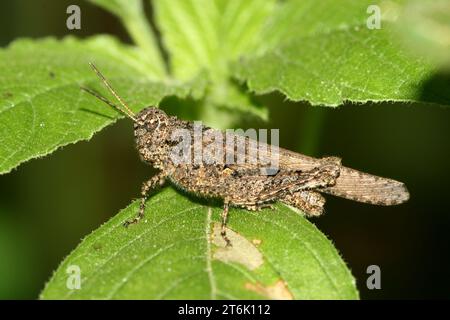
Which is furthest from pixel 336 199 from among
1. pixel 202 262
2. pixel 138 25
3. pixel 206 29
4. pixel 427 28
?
pixel 427 28

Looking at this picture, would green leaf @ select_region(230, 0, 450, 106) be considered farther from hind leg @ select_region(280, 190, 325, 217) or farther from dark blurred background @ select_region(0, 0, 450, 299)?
dark blurred background @ select_region(0, 0, 450, 299)

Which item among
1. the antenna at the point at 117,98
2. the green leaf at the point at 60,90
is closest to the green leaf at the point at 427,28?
the green leaf at the point at 60,90

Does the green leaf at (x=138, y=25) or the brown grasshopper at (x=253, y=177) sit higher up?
the green leaf at (x=138, y=25)

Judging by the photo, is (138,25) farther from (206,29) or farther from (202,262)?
(202,262)

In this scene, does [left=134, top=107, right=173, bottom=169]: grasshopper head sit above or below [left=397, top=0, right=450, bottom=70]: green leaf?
above

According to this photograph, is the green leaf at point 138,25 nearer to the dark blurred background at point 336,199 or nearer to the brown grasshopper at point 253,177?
the brown grasshopper at point 253,177

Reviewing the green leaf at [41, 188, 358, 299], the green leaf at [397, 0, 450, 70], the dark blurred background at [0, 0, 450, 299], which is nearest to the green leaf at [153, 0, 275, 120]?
the dark blurred background at [0, 0, 450, 299]
